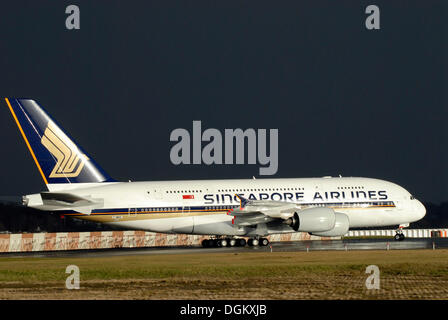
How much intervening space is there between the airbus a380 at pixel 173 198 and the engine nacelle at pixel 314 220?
86 cm

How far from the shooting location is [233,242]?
5703cm

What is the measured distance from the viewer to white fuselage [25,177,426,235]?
5466cm

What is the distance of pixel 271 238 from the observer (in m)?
71.6

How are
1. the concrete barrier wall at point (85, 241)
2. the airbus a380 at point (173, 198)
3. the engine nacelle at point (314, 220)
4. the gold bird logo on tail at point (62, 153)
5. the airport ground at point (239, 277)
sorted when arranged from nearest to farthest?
1. the airport ground at point (239, 277)
2. the engine nacelle at point (314, 220)
3. the airbus a380 at point (173, 198)
4. the gold bird logo on tail at point (62, 153)
5. the concrete barrier wall at point (85, 241)

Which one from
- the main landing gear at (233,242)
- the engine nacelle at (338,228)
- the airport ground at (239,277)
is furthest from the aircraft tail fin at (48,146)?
the engine nacelle at (338,228)

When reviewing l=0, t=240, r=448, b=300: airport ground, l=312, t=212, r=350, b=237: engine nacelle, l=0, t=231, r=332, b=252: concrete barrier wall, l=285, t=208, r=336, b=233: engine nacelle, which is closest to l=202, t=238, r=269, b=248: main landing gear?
l=285, t=208, r=336, b=233: engine nacelle

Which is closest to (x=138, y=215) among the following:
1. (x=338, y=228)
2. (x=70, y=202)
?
(x=70, y=202)

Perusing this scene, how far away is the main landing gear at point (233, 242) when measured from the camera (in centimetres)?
5616

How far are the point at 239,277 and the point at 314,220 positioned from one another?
20.4m

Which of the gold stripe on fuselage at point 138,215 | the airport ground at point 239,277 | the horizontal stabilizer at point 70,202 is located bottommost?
the airport ground at point 239,277

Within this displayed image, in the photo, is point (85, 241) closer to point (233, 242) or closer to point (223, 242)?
point (223, 242)

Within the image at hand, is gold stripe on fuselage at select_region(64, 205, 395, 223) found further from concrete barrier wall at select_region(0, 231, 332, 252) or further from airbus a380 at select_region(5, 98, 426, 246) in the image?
concrete barrier wall at select_region(0, 231, 332, 252)

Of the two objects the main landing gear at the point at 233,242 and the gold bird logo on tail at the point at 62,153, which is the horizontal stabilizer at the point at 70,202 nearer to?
the gold bird logo on tail at the point at 62,153

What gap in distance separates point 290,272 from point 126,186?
24.5m
